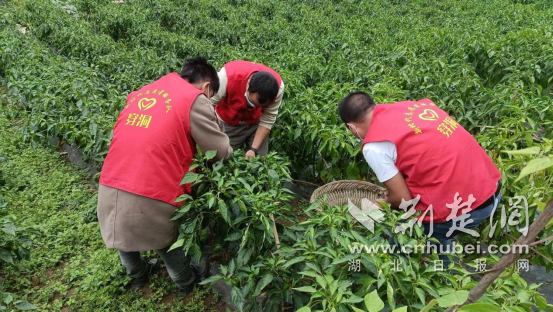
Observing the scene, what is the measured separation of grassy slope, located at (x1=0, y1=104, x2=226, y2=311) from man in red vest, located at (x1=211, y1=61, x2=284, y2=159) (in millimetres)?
1359

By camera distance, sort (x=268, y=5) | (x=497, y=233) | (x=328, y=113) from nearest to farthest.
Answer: (x=497, y=233) < (x=328, y=113) < (x=268, y=5)

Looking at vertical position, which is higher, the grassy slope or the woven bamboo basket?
the woven bamboo basket

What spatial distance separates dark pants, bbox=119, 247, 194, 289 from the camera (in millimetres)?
2398

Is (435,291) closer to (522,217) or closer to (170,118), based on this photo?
(522,217)

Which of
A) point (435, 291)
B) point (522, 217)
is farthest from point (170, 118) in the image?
point (522, 217)

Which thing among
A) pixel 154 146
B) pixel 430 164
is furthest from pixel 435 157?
pixel 154 146

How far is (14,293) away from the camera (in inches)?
103

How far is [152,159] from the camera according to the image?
6.61 ft

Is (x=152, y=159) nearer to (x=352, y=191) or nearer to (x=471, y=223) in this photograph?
(x=352, y=191)

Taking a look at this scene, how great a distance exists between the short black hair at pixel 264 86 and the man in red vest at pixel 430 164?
2.75 ft

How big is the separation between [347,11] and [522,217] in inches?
398

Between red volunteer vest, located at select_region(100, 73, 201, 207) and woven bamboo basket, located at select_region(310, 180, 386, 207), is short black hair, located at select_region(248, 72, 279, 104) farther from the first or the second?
woven bamboo basket, located at select_region(310, 180, 386, 207)

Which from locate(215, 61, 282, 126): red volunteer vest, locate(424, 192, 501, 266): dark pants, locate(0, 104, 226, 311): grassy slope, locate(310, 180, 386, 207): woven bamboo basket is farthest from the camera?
locate(215, 61, 282, 126): red volunteer vest

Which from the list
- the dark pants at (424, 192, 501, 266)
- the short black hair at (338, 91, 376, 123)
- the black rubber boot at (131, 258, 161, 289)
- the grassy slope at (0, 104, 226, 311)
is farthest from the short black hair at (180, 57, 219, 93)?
the dark pants at (424, 192, 501, 266)
